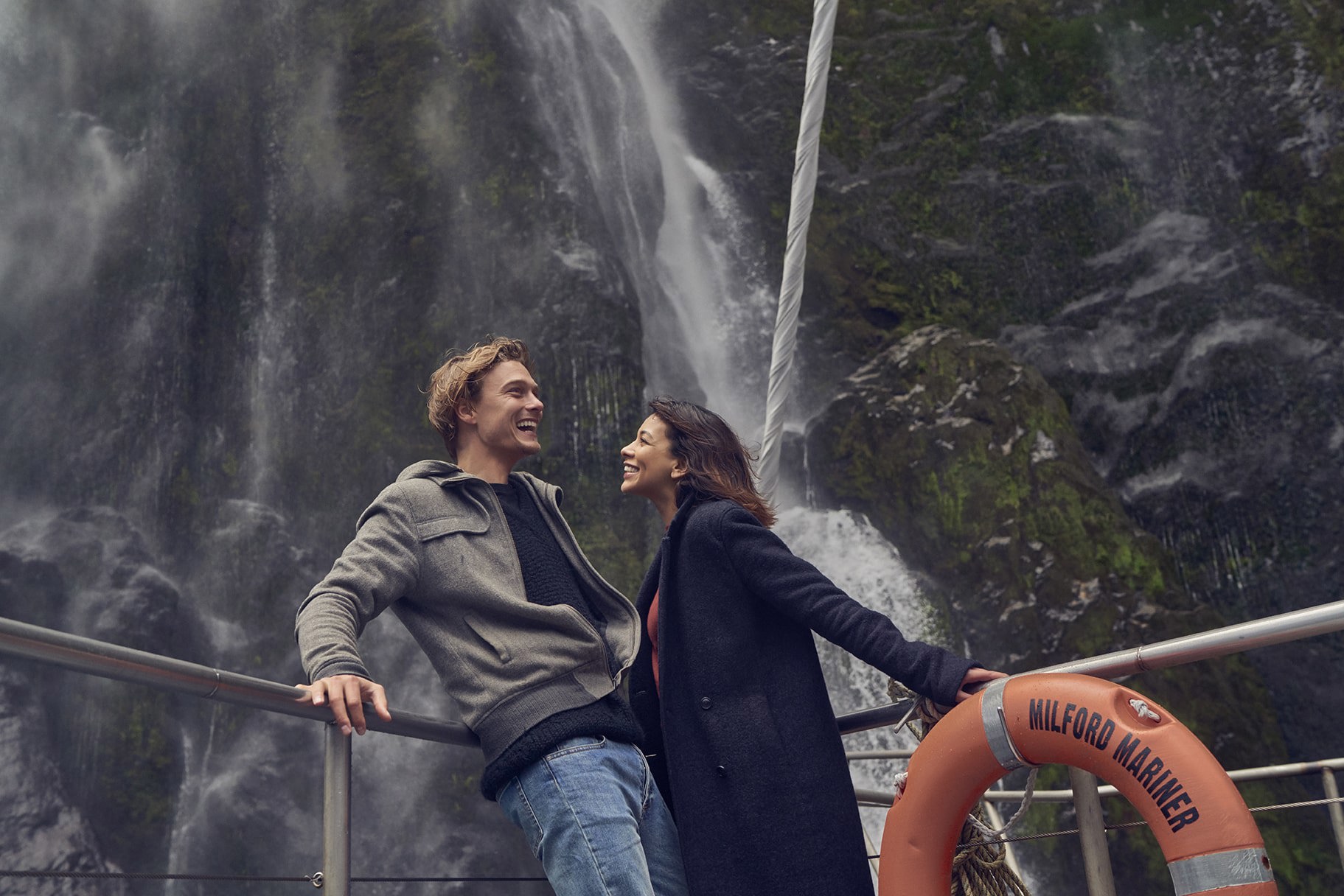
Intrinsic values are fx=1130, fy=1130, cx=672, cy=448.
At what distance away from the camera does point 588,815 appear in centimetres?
178

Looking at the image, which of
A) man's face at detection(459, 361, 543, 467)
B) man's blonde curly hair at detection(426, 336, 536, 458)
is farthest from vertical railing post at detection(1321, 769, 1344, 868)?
man's blonde curly hair at detection(426, 336, 536, 458)

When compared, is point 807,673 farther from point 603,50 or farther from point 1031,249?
point 603,50

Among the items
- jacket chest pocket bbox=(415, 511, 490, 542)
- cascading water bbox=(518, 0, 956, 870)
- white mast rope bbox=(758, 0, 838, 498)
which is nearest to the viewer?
jacket chest pocket bbox=(415, 511, 490, 542)

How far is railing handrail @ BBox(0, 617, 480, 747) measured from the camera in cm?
133

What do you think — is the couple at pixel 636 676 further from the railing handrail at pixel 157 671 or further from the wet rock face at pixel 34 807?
the wet rock face at pixel 34 807

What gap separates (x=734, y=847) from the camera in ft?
6.23

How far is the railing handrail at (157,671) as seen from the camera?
1331 millimetres

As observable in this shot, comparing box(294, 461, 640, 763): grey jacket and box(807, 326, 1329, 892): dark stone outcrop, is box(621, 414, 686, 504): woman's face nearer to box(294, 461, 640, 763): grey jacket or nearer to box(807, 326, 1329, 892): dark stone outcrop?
box(294, 461, 640, 763): grey jacket

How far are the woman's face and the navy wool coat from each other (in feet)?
0.60

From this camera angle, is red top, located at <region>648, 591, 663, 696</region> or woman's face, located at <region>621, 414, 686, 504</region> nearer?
red top, located at <region>648, 591, 663, 696</region>

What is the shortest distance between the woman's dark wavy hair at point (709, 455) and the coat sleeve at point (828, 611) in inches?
4.4

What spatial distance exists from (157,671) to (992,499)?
7341mm

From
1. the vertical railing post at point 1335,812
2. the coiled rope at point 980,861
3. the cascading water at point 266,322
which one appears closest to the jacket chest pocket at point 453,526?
the coiled rope at point 980,861

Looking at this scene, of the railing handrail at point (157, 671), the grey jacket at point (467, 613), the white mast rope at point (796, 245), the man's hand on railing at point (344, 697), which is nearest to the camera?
the railing handrail at point (157, 671)
